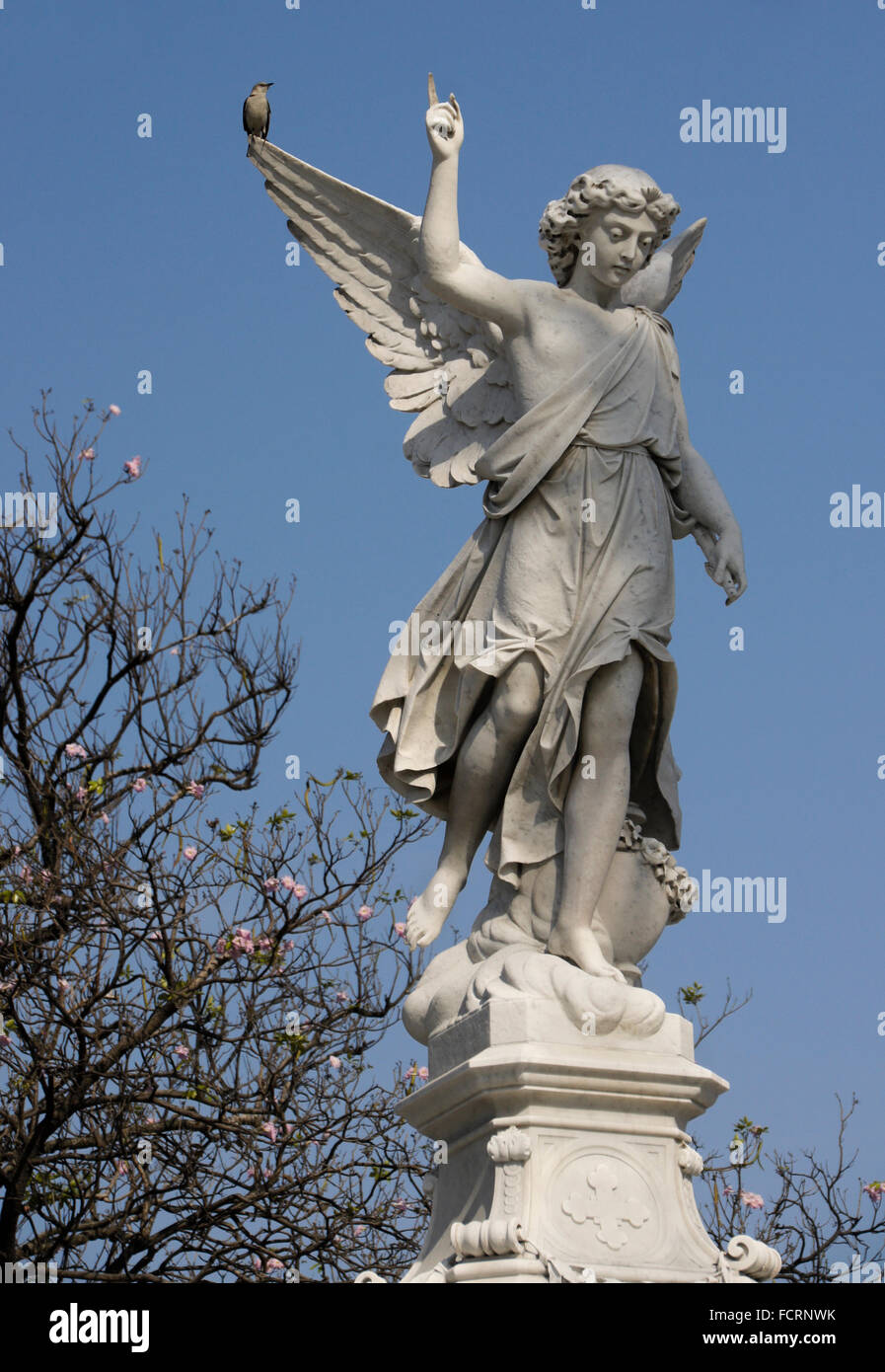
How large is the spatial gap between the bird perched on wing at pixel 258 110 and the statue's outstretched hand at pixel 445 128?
3.02 m

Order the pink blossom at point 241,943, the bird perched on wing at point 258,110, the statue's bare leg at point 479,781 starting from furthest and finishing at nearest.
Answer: the pink blossom at point 241,943
the bird perched on wing at point 258,110
the statue's bare leg at point 479,781

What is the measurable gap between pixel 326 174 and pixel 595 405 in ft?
4.79

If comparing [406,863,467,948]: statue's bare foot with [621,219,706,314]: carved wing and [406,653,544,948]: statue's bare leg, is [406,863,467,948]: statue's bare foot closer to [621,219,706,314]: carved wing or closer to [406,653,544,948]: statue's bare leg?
[406,653,544,948]: statue's bare leg

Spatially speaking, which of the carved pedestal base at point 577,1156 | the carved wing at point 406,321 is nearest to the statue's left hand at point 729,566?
the carved wing at point 406,321

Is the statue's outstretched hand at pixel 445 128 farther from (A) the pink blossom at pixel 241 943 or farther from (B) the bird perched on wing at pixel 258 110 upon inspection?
(A) the pink blossom at pixel 241 943

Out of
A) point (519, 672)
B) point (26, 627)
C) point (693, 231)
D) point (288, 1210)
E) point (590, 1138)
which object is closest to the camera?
point (590, 1138)

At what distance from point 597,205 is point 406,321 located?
91 cm

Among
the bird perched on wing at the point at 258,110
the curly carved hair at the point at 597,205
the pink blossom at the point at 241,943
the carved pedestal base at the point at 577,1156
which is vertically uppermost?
the bird perched on wing at the point at 258,110

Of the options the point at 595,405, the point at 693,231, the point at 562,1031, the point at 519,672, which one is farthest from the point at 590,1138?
the point at 693,231

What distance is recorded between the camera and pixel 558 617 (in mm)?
5922

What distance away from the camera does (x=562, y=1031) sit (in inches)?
215

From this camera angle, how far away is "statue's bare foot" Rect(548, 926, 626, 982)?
566 cm

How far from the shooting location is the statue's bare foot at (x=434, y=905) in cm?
610
